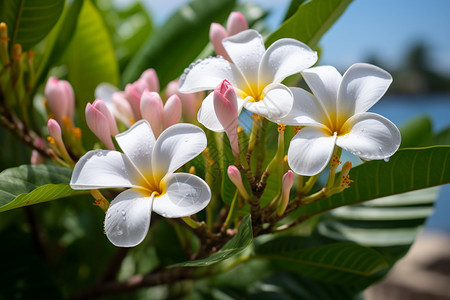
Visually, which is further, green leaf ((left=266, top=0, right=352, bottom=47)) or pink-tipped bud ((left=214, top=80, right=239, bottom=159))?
green leaf ((left=266, top=0, right=352, bottom=47))

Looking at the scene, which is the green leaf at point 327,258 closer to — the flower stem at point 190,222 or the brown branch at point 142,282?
the brown branch at point 142,282

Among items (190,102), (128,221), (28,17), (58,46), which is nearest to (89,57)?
(58,46)

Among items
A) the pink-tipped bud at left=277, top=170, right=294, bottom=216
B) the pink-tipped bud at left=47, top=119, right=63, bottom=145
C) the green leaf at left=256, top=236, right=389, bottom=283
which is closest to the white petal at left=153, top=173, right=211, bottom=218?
the pink-tipped bud at left=277, top=170, right=294, bottom=216

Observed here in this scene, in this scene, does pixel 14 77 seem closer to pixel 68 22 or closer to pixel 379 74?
pixel 68 22

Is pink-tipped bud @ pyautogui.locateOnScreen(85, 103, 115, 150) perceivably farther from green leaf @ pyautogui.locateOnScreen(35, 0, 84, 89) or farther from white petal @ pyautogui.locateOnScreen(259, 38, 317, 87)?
green leaf @ pyautogui.locateOnScreen(35, 0, 84, 89)

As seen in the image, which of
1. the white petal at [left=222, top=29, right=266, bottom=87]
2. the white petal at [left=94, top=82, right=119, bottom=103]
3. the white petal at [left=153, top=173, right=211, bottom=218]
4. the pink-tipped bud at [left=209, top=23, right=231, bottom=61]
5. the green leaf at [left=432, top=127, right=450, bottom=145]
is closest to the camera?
the white petal at [left=153, top=173, right=211, bottom=218]

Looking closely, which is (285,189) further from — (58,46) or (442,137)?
(442,137)

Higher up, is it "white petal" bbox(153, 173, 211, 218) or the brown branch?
"white petal" bbox(153, 173, 211, 218)
